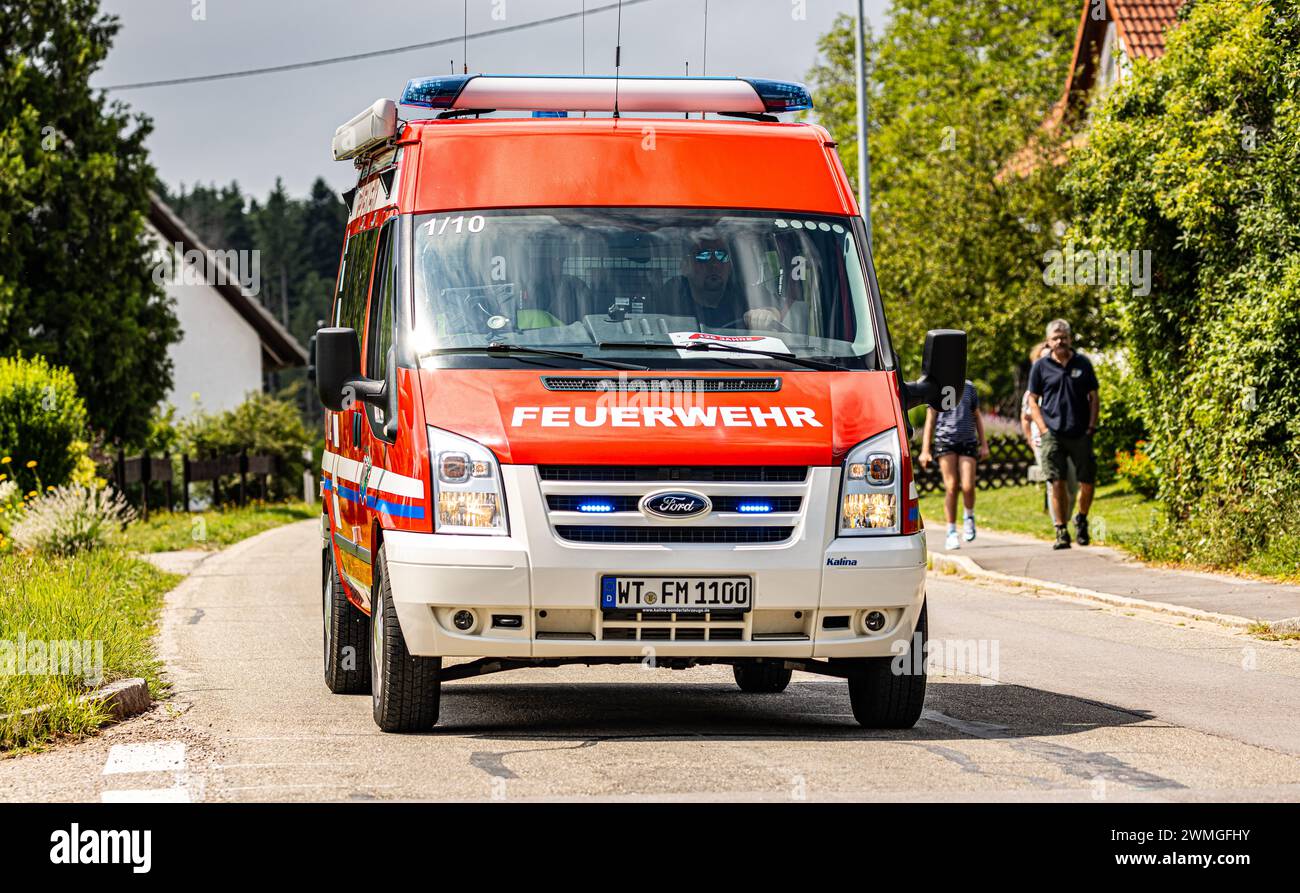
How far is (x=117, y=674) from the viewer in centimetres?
1002

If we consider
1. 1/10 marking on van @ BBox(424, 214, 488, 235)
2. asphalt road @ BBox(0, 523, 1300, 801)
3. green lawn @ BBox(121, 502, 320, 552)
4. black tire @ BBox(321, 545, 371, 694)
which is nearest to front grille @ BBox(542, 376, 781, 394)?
1/10 marking on van @ BBox(424, 214, 488, 235)

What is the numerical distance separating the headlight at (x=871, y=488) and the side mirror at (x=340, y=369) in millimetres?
2177

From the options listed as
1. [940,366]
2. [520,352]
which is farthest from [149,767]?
[940,366]

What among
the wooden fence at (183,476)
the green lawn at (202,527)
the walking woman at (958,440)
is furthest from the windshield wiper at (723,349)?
the wooden fence at (183,476)

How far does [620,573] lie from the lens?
8.00 meters

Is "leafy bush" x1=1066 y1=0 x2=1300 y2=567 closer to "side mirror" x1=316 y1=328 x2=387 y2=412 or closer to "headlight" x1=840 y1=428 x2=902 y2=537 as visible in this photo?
"headlight" x1=840 y1=428 x2=902 y2=537

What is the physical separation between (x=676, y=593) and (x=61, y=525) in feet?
38.5

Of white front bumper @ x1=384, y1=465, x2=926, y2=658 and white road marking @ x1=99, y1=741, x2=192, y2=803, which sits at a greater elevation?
white front bumper @ x1=384, y1=465, x2=926, y2=658

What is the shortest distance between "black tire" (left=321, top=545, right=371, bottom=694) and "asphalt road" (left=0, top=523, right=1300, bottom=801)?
149 millimetres

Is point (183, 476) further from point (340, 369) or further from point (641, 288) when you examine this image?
point (641, 288)

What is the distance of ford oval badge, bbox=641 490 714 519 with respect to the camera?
8.00m

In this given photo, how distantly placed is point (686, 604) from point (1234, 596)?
7.77m
